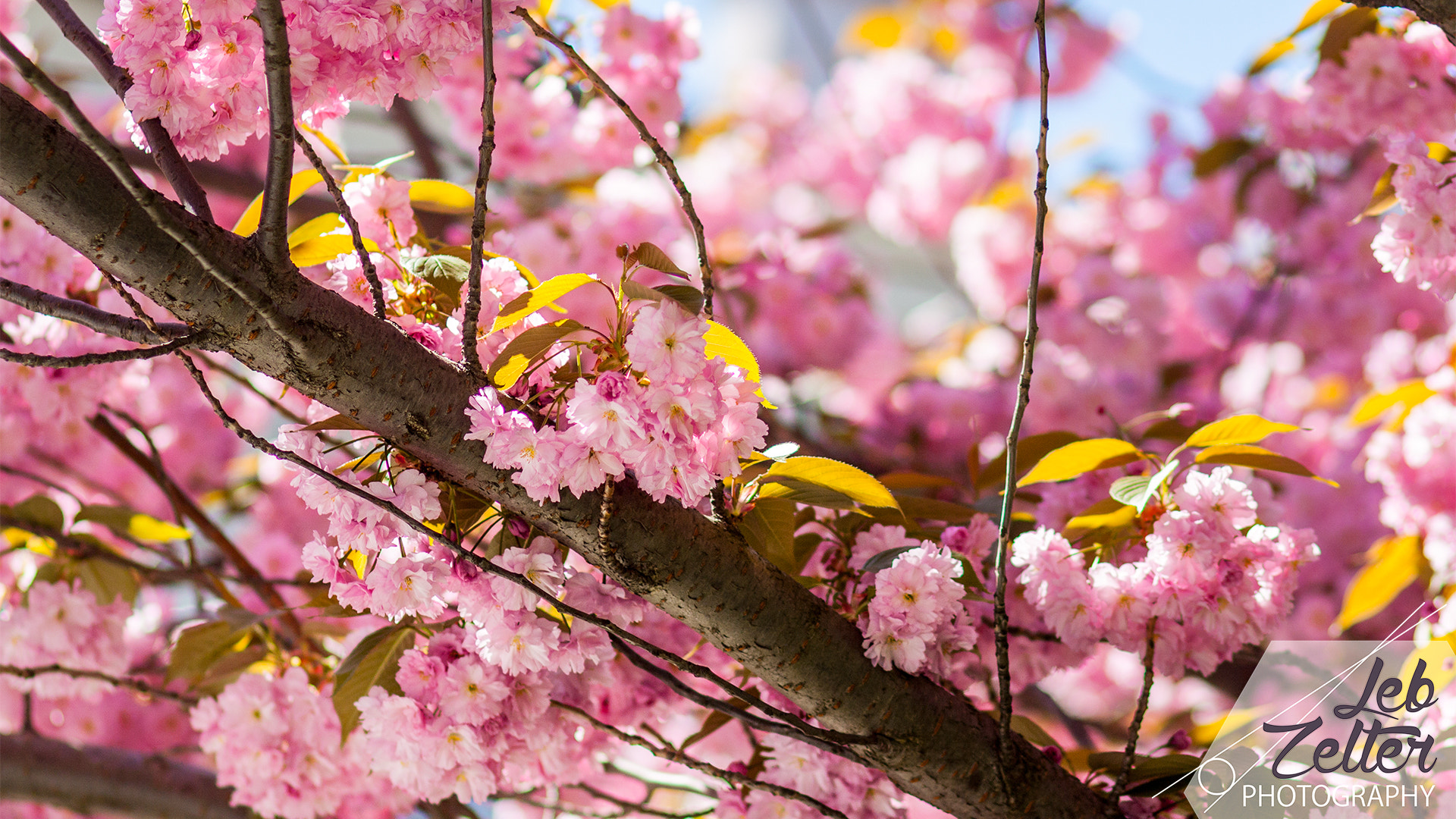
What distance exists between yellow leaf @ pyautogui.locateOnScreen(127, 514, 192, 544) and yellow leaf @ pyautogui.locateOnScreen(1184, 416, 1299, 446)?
3.09 feet

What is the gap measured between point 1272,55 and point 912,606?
786 millimetres

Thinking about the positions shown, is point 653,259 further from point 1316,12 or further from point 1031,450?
point 1316,12

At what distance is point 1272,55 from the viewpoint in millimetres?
987

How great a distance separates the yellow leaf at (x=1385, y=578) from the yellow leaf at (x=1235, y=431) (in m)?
0.56

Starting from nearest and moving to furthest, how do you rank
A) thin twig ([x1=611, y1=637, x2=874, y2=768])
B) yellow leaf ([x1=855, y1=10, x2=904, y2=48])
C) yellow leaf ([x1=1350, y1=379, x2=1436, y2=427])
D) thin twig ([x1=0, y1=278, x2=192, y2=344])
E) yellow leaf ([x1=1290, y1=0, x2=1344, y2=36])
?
thin twig ([x1=0, y1=278, x2=192, y2=344])
thin twig ([x1=611, y1=637, x2=874, y2=768])
yellow leaf ([x1=1290, y1=0, x2=1344, y2=36])
yellow leaf ([x1=1350, y1=379, x2=1436, y2=427])
yellow leaf ([x1=855, y1=10, x2=904, y2=48])

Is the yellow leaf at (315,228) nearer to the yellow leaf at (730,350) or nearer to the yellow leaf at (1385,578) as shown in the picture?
the yellow leaf at (730,350)

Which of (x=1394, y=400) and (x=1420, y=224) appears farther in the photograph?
(x=1394, y=400)

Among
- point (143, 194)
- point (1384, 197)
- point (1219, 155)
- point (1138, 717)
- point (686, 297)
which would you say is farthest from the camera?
point (1219, 155)

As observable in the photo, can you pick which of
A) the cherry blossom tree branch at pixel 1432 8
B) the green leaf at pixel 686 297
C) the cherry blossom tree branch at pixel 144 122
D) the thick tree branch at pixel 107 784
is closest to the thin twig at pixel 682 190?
the green leaf at pixel 686 297

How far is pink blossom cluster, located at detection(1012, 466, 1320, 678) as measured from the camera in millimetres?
668

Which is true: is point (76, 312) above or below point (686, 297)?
below

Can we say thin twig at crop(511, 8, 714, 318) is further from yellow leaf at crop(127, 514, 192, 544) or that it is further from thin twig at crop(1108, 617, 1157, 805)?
yellow leaf at crop(127, 514, 192, 544)

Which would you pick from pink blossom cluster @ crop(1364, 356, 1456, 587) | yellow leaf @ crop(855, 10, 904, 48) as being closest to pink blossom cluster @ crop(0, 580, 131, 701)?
pink blossom cluster @ crop(1364, 356, 1456, 587)

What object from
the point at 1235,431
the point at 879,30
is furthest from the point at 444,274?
the point at 879,30
